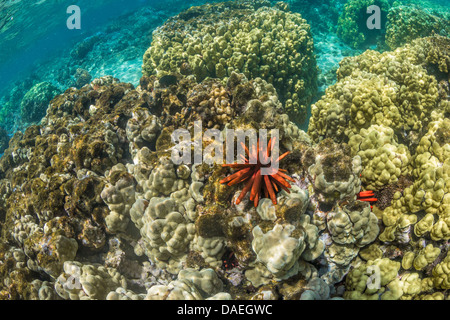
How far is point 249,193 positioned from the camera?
3.46 metres

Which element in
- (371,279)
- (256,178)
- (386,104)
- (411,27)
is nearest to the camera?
(256,178)

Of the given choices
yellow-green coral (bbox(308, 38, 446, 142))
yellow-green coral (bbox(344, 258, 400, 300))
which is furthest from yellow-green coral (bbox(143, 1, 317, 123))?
yellow-green coral (bbox(344, 258, 400, 300))

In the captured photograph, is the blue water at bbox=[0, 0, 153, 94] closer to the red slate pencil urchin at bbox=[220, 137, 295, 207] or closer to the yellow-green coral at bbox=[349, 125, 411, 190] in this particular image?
the yellow-green coral at bbox=[349, 125, 411, 190]

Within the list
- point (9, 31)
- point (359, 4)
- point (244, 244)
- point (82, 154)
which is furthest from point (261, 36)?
point (9, 31)

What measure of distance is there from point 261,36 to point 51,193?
8.08 metres

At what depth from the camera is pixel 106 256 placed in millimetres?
5059

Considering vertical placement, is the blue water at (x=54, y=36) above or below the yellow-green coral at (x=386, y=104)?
above

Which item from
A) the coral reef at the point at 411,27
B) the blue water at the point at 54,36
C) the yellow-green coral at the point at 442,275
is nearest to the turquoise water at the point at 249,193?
the yellow-green coral at the point at 442,275

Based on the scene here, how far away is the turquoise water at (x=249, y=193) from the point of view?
3.37m

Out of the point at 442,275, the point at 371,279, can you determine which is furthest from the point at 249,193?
the point at 442,275

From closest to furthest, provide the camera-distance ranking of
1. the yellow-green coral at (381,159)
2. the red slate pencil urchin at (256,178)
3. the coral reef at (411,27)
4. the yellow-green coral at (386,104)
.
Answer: the red slate pencil urchin at (256,178) < the yellow-green coral at (381,159) < the yellow-green coral at (386,104) < the coral reef at (411,27)

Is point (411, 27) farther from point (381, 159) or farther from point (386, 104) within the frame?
point (381, 159)

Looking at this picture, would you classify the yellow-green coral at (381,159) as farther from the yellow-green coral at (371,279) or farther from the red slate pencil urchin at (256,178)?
the red slate pencil urchin at (256,178)

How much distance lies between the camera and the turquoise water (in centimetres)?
337
